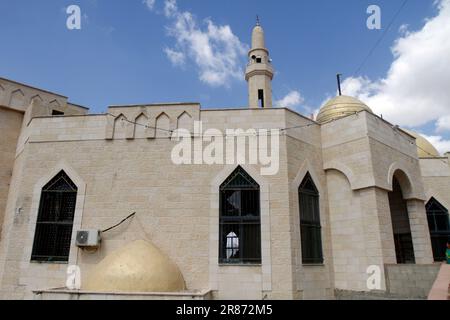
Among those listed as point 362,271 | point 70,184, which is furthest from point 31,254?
point 362,271

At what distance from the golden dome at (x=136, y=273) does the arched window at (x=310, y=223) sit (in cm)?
354

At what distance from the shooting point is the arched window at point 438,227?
1533cm

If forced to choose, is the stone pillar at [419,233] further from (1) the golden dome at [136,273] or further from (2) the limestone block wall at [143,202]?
(1) the golden dome at [136,273]

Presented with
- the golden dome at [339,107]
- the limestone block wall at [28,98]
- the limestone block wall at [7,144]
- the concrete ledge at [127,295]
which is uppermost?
the golden dome at [339,107]

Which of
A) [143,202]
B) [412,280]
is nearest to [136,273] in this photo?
[143,202]

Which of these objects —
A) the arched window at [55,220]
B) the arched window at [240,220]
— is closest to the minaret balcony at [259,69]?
the arched window at [240,220]

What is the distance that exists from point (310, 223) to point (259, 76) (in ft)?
26.1

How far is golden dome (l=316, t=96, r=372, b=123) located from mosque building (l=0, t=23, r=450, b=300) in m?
5.16

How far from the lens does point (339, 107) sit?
16.5 metres

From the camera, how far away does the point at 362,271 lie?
9.40m

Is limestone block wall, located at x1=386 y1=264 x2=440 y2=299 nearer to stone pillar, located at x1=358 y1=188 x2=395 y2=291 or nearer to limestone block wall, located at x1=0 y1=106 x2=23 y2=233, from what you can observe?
stone pillar, located at x1=358 y1=188 x2=395 y2=291

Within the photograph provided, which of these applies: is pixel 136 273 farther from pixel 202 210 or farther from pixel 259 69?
pixel 259 69

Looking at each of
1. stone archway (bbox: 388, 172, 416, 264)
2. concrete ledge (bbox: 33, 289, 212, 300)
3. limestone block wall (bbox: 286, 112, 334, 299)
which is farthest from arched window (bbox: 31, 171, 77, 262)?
stone archway (bbox: 388, 172, 416, 264)
